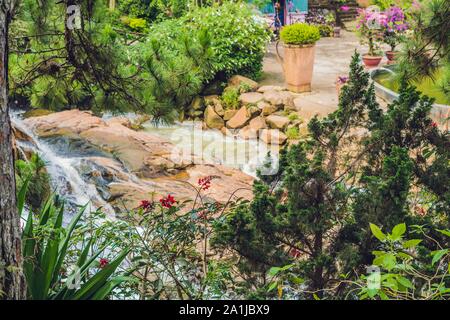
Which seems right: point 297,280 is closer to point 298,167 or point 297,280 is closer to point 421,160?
point 298,167

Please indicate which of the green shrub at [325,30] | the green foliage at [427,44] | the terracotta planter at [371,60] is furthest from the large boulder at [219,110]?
the green foliage at [427,44]

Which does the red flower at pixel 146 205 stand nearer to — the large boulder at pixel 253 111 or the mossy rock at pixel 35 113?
the mossy rock at pixel 35 113

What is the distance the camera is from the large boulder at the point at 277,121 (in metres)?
10.2

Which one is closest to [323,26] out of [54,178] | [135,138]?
[135,138]

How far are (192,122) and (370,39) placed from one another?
3.35 metres

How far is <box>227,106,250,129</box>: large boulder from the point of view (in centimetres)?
1059

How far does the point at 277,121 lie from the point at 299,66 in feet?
4.27

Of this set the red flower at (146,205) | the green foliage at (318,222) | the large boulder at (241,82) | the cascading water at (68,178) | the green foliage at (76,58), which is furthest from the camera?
the large boulder at (241,82)

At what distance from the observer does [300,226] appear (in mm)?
3166

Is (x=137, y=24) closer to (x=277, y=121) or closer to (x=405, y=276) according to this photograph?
(x=277, y=121)

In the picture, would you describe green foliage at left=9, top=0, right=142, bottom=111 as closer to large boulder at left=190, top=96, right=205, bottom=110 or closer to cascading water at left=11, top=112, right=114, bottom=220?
cascading water at left=11, top=112, right=114, bottom=220

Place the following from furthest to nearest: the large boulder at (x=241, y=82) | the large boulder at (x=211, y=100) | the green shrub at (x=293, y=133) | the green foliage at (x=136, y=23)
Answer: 1. the green foliage at (x=136, y=23)
2. the large boulder at (x=241, y=82)
3. the large boulder at (x=211, y=100)
4. the green shrub at (x=293, y=133)

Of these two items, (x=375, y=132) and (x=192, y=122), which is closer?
(x=375, y=132)

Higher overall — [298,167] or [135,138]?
[298,167]
